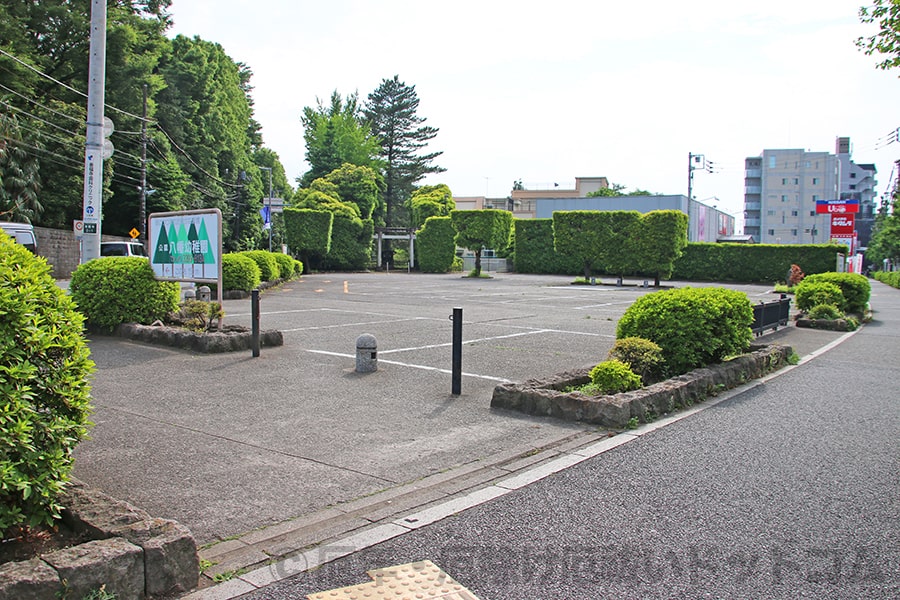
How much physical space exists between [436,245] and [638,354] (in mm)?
47146

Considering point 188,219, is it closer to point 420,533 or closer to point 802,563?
point 420,533

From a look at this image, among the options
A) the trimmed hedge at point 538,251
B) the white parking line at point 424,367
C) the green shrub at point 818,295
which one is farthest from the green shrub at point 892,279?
the white parking line at point 424,367

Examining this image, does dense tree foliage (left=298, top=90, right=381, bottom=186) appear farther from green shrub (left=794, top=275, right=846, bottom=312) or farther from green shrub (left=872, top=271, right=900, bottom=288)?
green shrub (left=794, top=275, right=846, bottom=312)

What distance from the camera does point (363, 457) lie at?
554 centimetres

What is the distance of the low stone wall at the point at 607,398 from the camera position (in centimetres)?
667

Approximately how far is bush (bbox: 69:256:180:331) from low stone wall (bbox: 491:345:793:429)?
7155 mm

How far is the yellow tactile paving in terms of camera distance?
130 inches

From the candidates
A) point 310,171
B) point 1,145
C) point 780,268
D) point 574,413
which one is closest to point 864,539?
point 574,413

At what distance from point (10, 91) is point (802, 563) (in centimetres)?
3959

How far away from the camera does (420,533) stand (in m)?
4.07

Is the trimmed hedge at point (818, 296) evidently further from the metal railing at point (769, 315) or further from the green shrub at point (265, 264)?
the green shrub at point (265, 264)

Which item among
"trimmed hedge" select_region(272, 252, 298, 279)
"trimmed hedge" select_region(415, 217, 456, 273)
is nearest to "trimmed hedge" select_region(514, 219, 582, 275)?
"trimmed hedge" select_region(415, 217, 456, 273)

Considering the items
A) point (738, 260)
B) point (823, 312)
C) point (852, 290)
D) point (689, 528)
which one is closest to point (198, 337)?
point (689, 528)

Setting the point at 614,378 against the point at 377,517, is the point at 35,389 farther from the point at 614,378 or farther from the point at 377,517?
the point at 614,378
